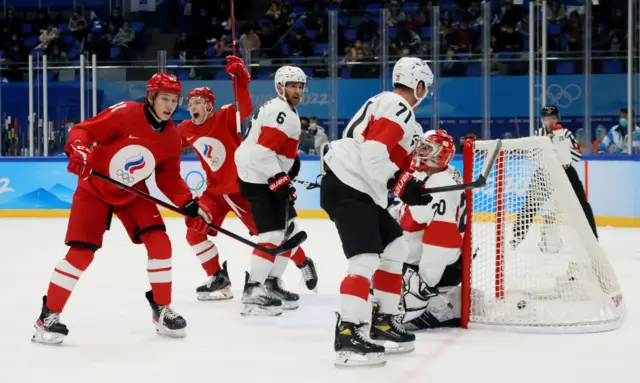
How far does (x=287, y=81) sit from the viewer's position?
15.6 ft

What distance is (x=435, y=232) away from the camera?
411 cm

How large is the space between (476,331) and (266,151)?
1406mm

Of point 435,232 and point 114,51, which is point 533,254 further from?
point 114,51

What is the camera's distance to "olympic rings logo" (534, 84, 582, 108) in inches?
384

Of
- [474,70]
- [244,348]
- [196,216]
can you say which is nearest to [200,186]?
[474,70]

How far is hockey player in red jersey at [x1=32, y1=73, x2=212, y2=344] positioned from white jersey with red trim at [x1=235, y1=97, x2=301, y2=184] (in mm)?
697

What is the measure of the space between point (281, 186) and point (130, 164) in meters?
0.97

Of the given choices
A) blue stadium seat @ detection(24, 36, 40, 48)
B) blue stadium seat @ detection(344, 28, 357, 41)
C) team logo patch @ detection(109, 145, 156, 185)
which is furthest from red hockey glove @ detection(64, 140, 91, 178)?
blue stadium seat @ detection(24, 36, 40, 48)

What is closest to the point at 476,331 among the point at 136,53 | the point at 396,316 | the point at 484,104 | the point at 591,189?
the point at 396,316

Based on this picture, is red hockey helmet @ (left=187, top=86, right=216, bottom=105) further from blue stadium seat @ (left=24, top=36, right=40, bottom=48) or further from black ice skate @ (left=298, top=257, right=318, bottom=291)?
blue stadium seat @ (left=24, top=36, right=40, bottom=48)

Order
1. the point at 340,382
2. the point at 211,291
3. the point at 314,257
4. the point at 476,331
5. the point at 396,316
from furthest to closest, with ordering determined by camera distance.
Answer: the point at 314,257 → the point at 211,291 → the point at 476,331 → the point at 396,316 → the point at 340,382

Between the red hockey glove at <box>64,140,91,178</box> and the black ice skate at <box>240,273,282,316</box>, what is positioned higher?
the red hockey glove at <box>64,140,91,178</box>

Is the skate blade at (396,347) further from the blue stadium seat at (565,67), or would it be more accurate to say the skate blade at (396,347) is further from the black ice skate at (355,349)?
the blue stadium seat at (565,67)

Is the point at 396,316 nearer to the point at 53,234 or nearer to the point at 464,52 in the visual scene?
the point at 53,234
